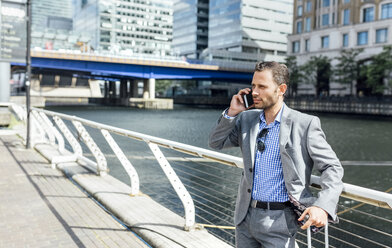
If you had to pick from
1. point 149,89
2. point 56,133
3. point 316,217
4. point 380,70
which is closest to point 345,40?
point 380,70

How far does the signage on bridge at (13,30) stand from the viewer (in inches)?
502

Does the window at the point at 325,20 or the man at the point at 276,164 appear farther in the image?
the window at the point at 325,20

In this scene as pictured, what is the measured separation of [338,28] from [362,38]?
16.5 feet

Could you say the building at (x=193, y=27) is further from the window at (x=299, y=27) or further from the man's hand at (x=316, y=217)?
the man's hand at (x=316, y=217)

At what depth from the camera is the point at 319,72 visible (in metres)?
67.2

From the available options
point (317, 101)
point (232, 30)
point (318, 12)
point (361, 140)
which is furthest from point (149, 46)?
point (361, 140)

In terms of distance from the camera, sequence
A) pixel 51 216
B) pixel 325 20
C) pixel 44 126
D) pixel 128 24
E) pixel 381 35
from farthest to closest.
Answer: pixel 128 24
pixel 325 20
pixel 381 35
pixel 44 126
pixel 51 216

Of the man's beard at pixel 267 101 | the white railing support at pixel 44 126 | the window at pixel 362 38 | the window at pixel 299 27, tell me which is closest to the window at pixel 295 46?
the window at pixel 299 27

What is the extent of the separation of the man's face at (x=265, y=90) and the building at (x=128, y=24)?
138m

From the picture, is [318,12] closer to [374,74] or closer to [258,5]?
[374,74]

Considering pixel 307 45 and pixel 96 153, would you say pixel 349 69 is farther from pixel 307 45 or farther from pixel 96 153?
pixel 96 153

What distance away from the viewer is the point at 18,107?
16781 millimetres

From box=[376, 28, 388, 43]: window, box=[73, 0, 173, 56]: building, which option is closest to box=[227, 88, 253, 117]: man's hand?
box=[376, 28, 388, 43]: window

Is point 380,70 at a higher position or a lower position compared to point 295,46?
lower
